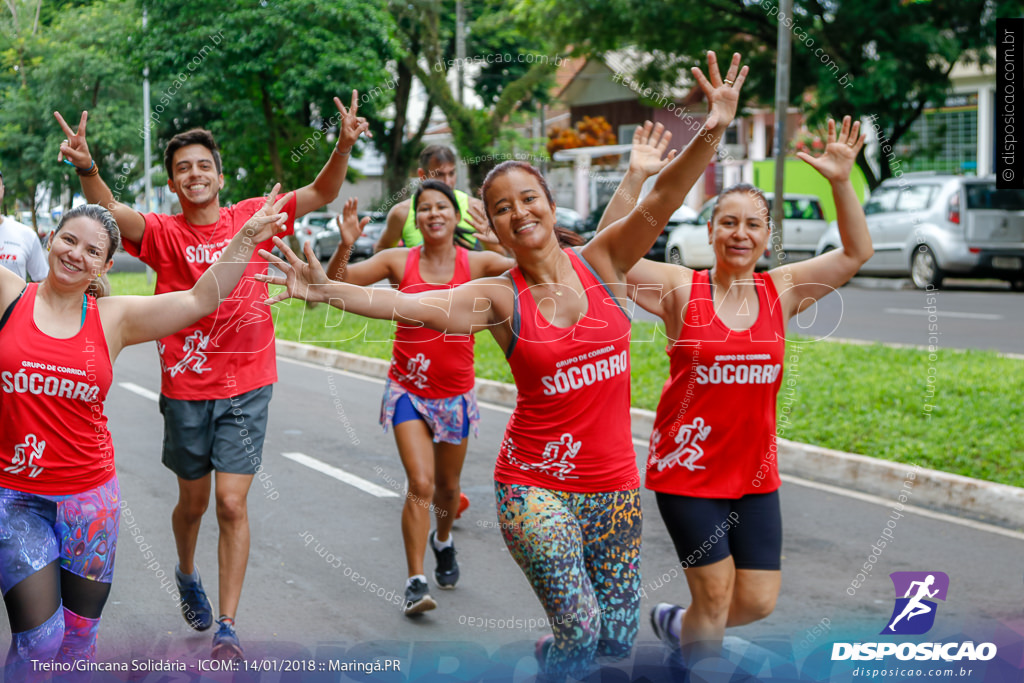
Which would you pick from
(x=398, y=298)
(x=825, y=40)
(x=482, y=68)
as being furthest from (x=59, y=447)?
(x=482, y=68)

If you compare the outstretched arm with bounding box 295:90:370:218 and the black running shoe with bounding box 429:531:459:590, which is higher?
the outstretched arm with bounding box 295:90:370:218

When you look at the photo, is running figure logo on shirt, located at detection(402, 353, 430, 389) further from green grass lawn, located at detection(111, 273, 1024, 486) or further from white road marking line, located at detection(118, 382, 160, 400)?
white road marking line, located at detection(118, 382, 160, 400)

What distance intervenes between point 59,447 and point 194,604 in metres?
1.57

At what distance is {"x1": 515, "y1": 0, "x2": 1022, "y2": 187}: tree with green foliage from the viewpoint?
2009cm

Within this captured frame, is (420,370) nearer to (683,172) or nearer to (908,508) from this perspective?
(683,172)

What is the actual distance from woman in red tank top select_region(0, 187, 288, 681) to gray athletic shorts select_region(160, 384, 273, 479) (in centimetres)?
94

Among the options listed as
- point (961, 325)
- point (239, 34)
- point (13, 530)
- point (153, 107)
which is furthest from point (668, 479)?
point (961, 325)

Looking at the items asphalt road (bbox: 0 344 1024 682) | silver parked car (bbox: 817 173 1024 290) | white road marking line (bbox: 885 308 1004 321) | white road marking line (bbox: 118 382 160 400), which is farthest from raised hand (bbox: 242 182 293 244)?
silver parked car (bbox: 817 173 1024 290)

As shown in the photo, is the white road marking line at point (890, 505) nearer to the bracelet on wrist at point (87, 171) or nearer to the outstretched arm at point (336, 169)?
the outstretched arm at point (336, 169)

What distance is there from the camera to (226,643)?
13.3ft

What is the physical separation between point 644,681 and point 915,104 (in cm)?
2203

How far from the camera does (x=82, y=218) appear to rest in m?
3.26

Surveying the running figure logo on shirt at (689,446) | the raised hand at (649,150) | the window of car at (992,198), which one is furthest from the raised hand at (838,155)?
the window of car at (992,198)

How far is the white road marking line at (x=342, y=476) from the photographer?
22.4 ft
